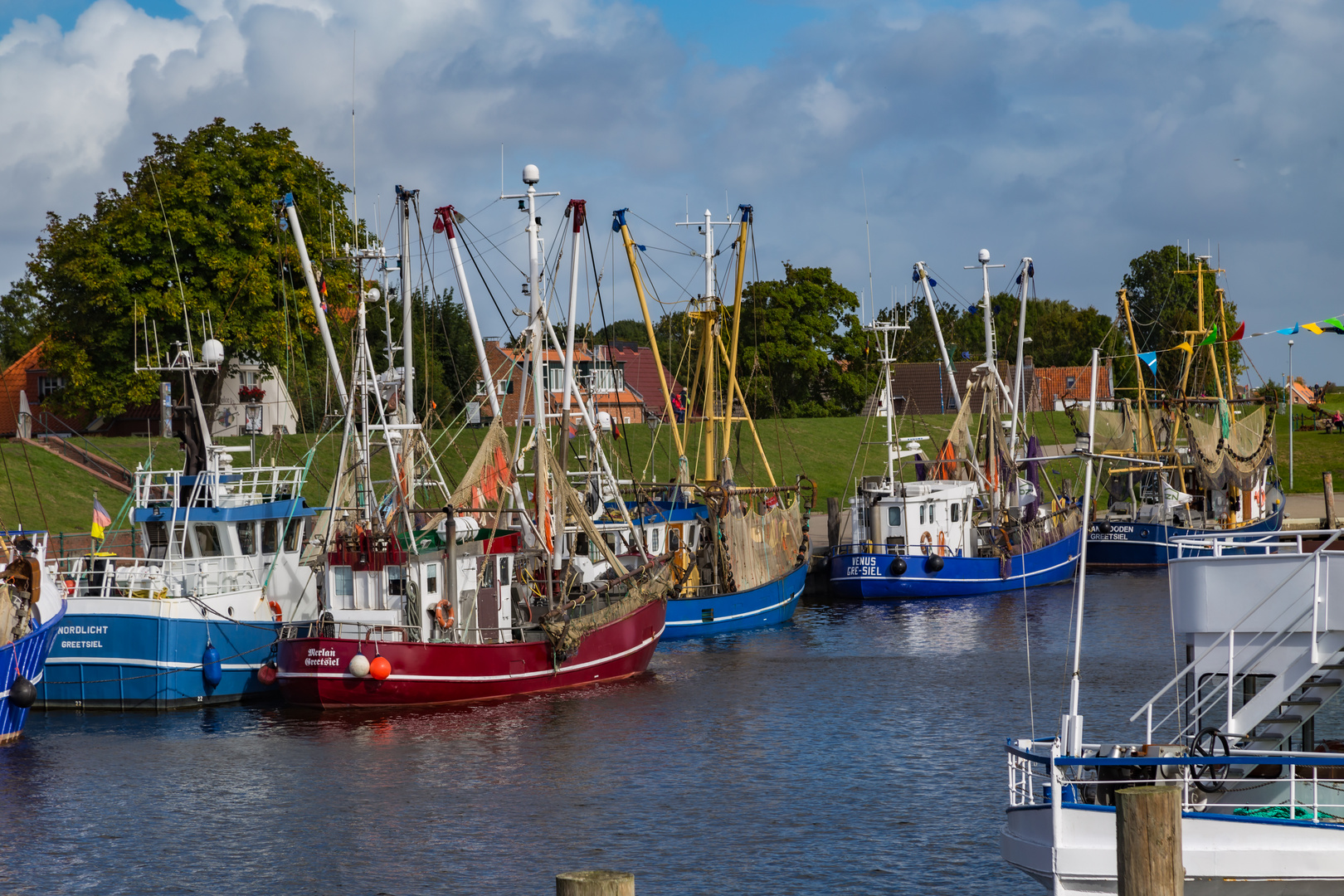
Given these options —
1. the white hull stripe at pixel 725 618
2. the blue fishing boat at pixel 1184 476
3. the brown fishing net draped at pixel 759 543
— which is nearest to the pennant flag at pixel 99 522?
the white hull stripe at pixel 725 618

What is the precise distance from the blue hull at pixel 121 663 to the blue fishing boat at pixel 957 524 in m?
22.7

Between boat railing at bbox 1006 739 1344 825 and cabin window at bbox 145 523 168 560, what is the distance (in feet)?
70.7

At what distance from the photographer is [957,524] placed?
1885 inches

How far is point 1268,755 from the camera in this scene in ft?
44.0

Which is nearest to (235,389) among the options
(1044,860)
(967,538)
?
(967,538)

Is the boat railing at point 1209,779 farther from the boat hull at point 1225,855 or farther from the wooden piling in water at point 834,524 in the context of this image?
the wooden piling in water at point 834,524

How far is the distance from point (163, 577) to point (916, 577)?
24.1 m

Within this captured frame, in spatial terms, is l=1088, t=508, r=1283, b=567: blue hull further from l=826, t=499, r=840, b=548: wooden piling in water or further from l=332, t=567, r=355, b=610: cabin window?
l=332, t=567, r=355, b=610: cabin window

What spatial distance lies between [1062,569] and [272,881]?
3826 centimetres

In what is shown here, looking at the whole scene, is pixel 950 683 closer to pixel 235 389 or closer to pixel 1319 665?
pixel 1319 665

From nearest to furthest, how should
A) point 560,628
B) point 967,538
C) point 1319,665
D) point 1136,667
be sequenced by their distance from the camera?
point 1319,665, point 560,628, point 1136,667, point 967,538

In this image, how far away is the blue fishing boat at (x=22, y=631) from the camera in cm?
2512

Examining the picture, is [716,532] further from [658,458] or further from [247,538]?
[658,458]

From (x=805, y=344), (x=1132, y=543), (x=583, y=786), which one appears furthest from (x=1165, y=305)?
(x=583, y=786)
